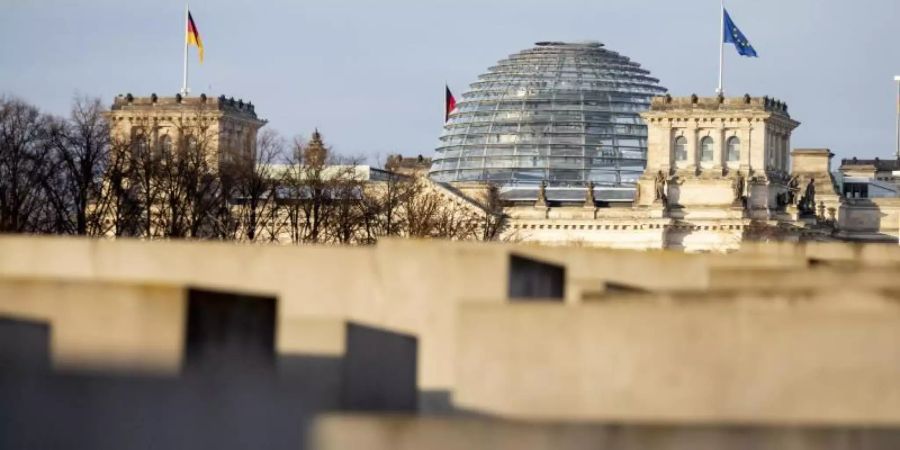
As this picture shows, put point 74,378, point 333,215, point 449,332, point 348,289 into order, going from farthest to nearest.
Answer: point 333,215
point 348,289
point 449,332
point 74,378

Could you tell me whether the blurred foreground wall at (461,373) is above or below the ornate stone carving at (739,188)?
below

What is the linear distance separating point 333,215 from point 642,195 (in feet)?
206

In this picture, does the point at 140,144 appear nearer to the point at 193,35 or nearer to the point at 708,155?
the point at 193,35

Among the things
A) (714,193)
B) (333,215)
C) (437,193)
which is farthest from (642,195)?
(333,215)

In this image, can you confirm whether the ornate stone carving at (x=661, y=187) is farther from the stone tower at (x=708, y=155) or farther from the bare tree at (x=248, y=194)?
the bare tree at (x=248, y=194)

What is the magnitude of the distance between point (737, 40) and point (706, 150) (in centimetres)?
2014

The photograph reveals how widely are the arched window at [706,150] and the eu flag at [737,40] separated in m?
17.9

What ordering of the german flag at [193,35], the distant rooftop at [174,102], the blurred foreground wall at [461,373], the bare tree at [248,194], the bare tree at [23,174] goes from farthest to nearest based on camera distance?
1. the distant rooftop at [174,102]
2. the german flag at [193,35]
3. the bare tree at [248,194]
4. the bare tree at [23,174]
5. the blurred foreground wall at [461,373]

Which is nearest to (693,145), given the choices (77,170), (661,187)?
(661,187)

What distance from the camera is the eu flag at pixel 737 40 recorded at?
551 feet

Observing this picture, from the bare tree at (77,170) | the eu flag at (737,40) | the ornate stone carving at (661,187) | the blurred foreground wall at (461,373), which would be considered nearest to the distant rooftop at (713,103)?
the ornate stone carving at (661,187)

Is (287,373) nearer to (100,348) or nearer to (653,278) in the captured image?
(100,348)

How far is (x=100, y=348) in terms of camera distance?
454 inches

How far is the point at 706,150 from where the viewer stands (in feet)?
620
